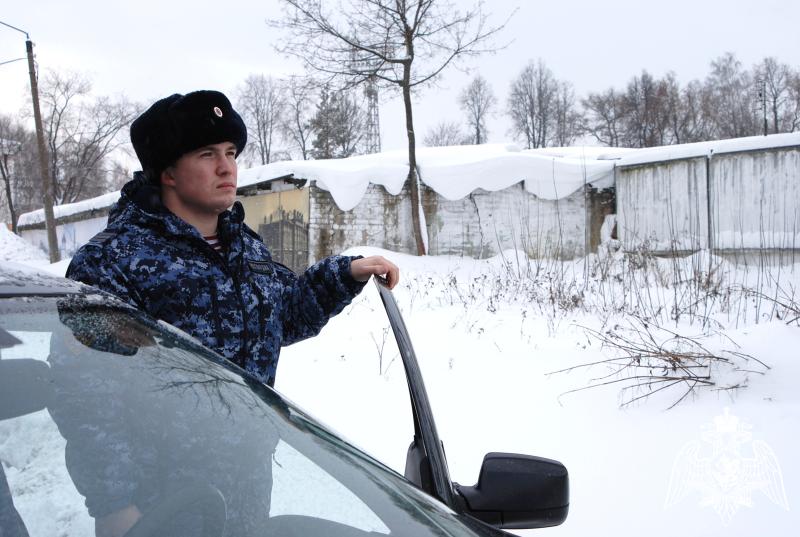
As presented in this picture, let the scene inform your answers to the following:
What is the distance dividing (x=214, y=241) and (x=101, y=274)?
0.38 m

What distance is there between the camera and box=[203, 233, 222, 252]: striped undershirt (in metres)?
1.97

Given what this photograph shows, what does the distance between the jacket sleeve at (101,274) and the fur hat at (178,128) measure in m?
0.35

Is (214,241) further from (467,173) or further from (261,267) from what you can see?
(467,173)

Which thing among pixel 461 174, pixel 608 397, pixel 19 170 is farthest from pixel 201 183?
pixel 19 170

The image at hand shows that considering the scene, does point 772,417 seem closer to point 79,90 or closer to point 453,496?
point 453,496

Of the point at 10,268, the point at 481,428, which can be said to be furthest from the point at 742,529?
the point at 10,268

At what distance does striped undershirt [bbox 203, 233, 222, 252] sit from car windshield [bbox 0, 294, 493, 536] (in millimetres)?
697

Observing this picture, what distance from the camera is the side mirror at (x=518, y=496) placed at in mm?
1270

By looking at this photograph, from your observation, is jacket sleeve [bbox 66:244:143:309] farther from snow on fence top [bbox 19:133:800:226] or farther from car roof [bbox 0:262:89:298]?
snow on fence top [bbox 19:133:800:226]

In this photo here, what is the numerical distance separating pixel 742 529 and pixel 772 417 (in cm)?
93

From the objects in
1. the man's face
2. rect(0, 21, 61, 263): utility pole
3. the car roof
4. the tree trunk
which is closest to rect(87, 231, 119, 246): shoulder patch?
the man's face

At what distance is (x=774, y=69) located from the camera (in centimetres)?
3531

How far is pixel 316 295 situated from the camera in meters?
2.05

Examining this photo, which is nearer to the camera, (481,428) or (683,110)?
(481,428)
